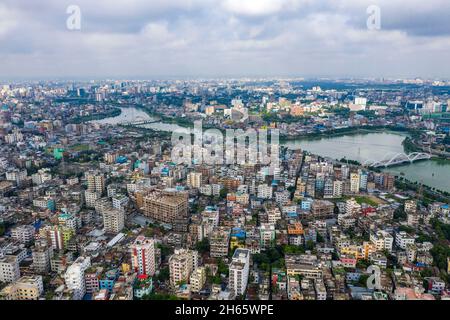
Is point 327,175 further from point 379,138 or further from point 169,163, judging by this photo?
point 379,138

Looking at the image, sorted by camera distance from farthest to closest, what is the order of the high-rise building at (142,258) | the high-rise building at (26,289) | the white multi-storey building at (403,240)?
the white multi-storey building at (403,240), the high-rise building at (142,258), the high-rise building at (26,289)

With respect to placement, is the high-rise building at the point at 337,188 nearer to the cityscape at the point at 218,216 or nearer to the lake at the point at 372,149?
the cityscape at the point at 218,216

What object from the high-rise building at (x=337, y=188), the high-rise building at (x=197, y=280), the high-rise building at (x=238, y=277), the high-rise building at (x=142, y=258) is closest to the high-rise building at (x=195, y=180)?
the high-rise building at (x=337, y=188)

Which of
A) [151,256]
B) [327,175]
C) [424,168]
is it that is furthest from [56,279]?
[424,168]

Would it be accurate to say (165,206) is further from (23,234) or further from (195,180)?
(23,234)

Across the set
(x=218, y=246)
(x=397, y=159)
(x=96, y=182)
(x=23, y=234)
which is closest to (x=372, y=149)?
(x=397, y=159)

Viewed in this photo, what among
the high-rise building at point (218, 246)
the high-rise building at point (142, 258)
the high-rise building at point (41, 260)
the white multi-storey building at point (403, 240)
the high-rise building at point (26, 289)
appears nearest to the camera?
the high-rise building at point (26, 289)

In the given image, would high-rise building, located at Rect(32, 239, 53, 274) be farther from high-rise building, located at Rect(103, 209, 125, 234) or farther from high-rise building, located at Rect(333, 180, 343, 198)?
high-rise building, located at Rect(333, 180, 343, 198)
